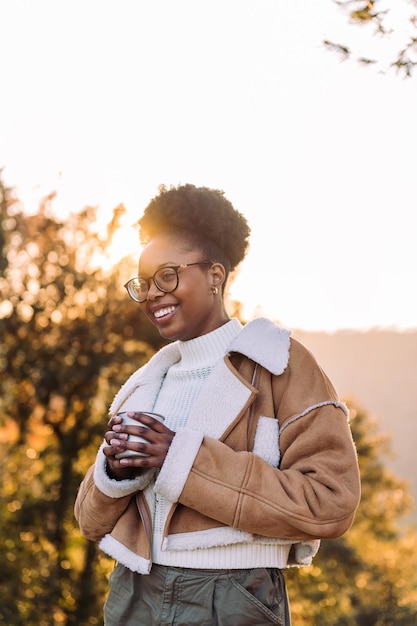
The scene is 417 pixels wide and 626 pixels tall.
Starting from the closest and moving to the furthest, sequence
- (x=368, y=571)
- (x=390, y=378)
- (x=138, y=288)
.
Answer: (x=138, y=288), (x=368, y=571), (x=390, y=378)

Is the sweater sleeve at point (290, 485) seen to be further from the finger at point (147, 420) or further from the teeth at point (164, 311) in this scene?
the teeth at point (164, 311)

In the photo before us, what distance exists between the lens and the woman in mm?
1986

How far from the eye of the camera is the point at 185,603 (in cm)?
Result: 209

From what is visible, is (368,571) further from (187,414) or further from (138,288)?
(138,288)

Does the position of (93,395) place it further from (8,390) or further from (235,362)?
(235,362)

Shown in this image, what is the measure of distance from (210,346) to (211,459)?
47 centimetres

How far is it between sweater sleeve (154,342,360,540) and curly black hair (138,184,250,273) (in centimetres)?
63

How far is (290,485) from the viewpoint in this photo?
1981 mm

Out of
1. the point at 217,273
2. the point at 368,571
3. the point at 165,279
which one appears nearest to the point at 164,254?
the point at 165,279

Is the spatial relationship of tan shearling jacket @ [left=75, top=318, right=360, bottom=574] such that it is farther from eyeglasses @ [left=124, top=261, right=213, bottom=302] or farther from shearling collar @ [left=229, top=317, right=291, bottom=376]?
eyeglasses @ [left=124, top=261, right=213, bottom=302]

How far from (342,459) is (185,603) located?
60 centimetres

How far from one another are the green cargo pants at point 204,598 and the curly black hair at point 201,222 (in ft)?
3.13

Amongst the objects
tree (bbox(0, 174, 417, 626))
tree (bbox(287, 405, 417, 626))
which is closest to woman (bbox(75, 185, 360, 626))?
tree (bbox(287, 405, 417, 626))

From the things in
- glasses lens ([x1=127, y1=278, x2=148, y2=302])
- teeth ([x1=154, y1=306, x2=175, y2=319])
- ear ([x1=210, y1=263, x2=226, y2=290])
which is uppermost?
ear ([x1=210, y1=263, x2=226, y2=290])
